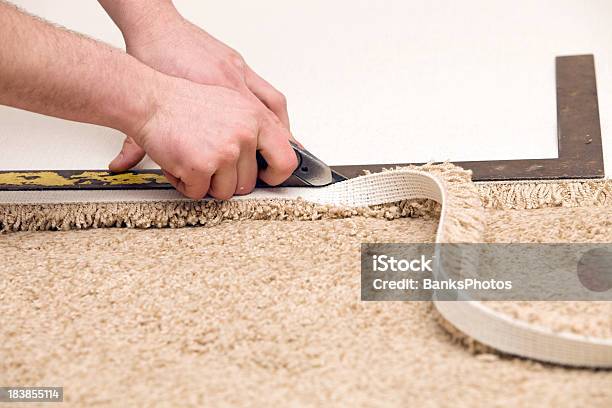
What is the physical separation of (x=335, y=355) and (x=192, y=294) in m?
0.20

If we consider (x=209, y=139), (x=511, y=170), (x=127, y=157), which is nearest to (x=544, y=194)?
(x=511, y=170)

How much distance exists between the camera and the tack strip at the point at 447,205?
650mm

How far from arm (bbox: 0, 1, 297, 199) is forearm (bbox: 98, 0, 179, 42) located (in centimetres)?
19

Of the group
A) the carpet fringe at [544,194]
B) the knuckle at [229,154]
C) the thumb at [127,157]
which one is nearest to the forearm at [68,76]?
the knuckle at [229,154]

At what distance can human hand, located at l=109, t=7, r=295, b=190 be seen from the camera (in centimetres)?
105

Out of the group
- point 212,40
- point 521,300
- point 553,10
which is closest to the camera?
point 521,300

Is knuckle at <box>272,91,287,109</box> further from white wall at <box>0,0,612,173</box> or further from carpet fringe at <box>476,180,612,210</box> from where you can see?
carpet fringe at <box>476,180,612,210</box>

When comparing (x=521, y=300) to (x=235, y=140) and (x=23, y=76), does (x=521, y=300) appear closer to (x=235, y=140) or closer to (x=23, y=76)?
(x=235, y=140)

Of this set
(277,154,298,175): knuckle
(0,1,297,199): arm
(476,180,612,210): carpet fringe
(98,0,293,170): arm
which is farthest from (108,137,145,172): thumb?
(476,180,612,210): carpet fringe

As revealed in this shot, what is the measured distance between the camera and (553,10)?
150 centimetres

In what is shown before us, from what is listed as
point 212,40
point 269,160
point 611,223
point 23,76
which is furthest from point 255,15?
point 611,223

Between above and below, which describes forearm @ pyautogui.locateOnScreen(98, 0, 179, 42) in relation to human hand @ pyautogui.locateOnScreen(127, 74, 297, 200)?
above

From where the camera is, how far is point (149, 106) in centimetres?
92

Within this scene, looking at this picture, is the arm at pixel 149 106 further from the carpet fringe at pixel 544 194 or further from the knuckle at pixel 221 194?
the carpet fringe at pixel 544 194
